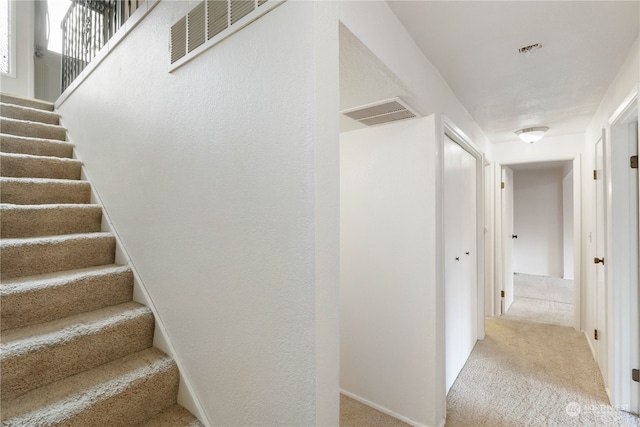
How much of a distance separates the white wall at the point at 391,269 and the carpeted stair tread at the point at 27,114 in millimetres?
2673

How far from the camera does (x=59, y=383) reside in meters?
1.23

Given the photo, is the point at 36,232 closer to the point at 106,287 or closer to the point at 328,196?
the point at 106,287

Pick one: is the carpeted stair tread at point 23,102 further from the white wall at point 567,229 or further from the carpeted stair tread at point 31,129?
the white wall at point 567,229

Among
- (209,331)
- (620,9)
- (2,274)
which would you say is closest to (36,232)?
(2,274)

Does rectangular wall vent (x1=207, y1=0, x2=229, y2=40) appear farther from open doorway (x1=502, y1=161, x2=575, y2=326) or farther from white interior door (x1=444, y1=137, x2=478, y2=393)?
open doorway (x1=502, y1=161, x2=575, y2=326)

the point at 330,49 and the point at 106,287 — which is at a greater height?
the point at 330,49

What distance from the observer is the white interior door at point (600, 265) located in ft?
7.55

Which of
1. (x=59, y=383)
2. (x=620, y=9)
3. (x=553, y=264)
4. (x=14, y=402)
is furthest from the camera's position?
(x=553, y=264)

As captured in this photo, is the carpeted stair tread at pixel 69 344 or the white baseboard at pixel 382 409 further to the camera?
the white baseboard at pixel 382 409

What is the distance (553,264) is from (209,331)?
706 centimetres

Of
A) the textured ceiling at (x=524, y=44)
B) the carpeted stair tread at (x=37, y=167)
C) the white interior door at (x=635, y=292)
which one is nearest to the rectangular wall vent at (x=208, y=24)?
the textured ceiling at (x=524, y=44)

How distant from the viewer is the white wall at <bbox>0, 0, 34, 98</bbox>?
11.7 feet

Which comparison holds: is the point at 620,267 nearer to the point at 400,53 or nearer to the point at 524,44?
the point at 524,44

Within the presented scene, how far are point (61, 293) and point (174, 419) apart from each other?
0.82 m
